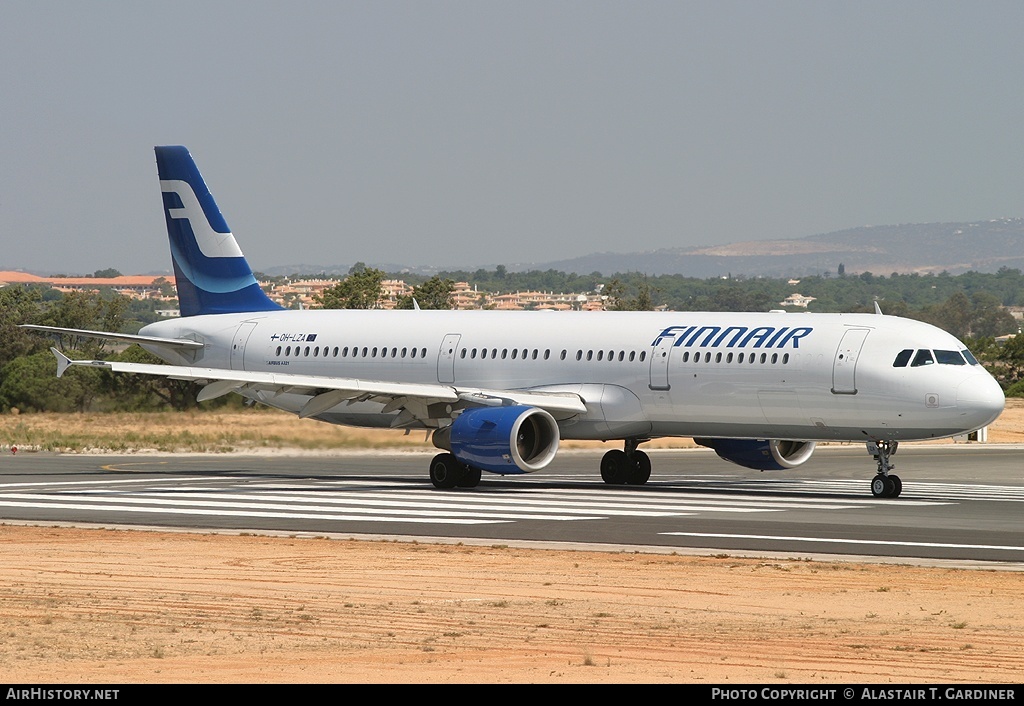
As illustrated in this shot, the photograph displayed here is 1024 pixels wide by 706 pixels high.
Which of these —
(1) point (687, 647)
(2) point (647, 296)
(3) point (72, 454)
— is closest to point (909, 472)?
(3) point (72, 454)

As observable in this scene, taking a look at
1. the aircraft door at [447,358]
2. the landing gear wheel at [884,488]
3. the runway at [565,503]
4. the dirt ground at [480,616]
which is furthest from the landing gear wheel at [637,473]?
the dirt ground at [480,616]

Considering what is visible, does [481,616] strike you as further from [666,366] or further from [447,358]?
[447,358]

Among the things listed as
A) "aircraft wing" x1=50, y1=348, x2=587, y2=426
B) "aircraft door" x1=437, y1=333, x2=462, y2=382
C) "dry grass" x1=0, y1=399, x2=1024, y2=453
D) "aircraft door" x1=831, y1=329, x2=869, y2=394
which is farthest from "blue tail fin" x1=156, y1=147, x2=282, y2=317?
"aircraft door" x1=831, y1=329, x2=869, y2=394

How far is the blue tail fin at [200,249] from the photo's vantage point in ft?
128

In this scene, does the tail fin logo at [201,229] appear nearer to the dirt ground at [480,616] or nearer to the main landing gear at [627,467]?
the main landing gear at [627,467]

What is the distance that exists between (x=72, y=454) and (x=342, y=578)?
93.4ft

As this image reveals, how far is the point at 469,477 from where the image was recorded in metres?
31.3

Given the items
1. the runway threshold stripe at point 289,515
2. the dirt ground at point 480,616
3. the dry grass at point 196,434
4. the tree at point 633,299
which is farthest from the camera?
the tree at point 633,299

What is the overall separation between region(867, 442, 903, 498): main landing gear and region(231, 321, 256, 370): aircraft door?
1485cm

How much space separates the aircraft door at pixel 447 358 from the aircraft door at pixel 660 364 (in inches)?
193

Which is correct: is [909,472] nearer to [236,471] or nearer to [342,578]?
[236,471]

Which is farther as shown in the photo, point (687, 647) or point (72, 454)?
point (72, 454)

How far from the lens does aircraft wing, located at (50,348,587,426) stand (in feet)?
102

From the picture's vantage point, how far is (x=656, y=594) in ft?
52.9
